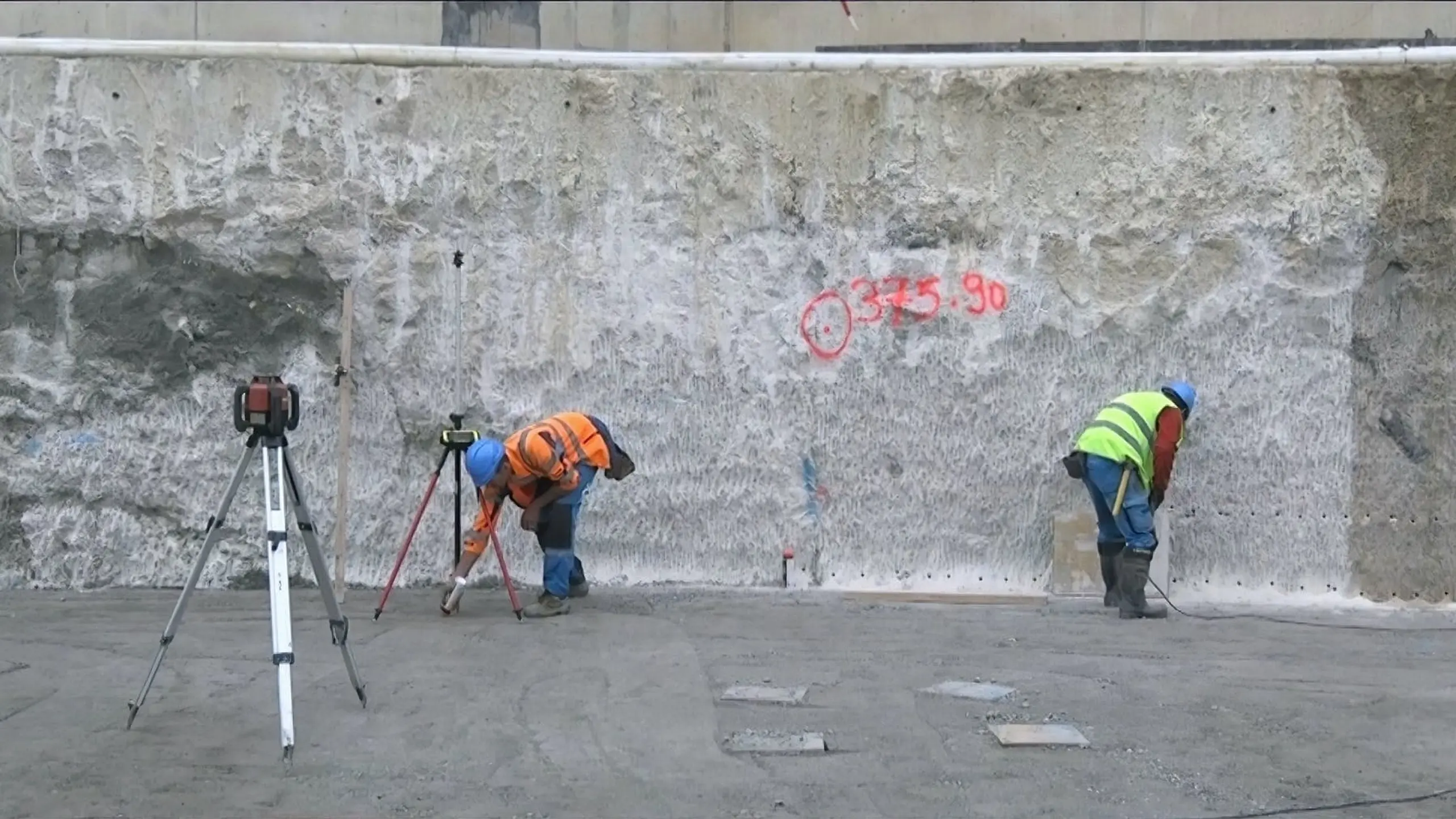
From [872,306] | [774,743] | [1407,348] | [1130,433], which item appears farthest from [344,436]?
[1407,348]

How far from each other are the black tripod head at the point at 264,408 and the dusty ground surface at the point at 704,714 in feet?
3.89

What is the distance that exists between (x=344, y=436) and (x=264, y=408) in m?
2.42

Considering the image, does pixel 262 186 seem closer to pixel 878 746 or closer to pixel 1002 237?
pixel 1002 237

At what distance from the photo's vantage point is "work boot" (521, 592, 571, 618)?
7.78 meters

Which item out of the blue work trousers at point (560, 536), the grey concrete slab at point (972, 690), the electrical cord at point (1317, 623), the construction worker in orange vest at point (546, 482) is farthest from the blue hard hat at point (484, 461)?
the electrical cord at point (1317, 623)

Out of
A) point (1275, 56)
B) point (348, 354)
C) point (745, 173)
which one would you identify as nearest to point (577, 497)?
point (348, 354)

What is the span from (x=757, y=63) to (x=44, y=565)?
5234 mm

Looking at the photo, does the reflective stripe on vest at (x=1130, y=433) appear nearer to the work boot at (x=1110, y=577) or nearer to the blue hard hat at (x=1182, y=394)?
the blue hard hat at (x=1182, y=394)

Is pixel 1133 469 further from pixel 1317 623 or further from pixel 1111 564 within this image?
pixel 1317 623

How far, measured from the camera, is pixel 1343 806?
472 cm

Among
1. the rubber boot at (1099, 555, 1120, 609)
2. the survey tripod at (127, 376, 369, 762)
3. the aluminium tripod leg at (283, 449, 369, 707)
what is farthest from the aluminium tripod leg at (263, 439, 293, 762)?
the rubber boot at (1099, 555, 1120, 609)

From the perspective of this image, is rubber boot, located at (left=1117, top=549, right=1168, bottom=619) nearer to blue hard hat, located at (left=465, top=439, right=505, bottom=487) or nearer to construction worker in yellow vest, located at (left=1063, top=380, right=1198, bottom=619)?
construction worker in yellow vest, located at (left=1063, top=380, right=1198, bottom=619)

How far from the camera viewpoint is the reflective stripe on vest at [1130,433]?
305 inches

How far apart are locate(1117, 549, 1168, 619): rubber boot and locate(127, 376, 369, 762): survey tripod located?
13.8 ft
